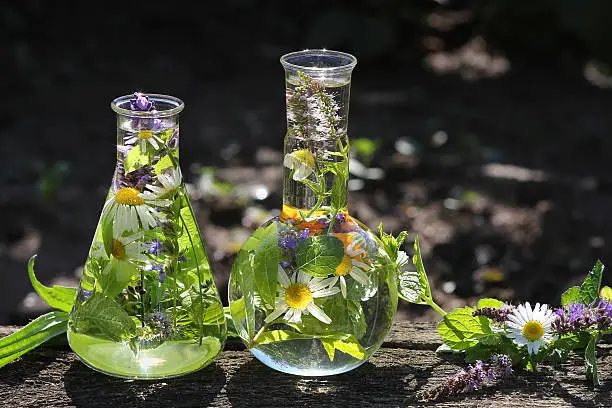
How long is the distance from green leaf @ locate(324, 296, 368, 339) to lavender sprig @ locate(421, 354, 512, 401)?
A: 0.18m

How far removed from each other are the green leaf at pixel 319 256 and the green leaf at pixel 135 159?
0.88ft

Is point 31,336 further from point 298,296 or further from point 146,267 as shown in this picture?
point 298,296

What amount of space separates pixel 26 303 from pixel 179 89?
1953 mm

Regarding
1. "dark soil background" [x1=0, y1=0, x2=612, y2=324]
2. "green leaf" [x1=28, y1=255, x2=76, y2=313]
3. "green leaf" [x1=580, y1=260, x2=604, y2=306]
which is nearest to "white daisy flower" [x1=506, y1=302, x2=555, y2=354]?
"green leaf" [x1=580, y1=260, x2=604, y2=306]

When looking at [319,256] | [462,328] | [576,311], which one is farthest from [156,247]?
[576,311]

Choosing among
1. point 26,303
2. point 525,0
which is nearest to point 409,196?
point 26,303

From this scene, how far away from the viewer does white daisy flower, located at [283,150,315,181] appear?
1.46m

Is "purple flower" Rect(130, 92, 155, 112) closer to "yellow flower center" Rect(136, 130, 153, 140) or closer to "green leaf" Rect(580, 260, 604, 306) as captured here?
"yellow flower center" Rect(136, 130, 153, 140)

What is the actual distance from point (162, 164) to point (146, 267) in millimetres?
161

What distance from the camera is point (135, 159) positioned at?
4.69 feet

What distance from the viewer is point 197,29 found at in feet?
17.5

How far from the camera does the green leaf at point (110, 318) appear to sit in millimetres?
1454

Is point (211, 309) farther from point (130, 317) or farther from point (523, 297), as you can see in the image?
point (523, 297)

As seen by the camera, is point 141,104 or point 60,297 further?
point 60,297
